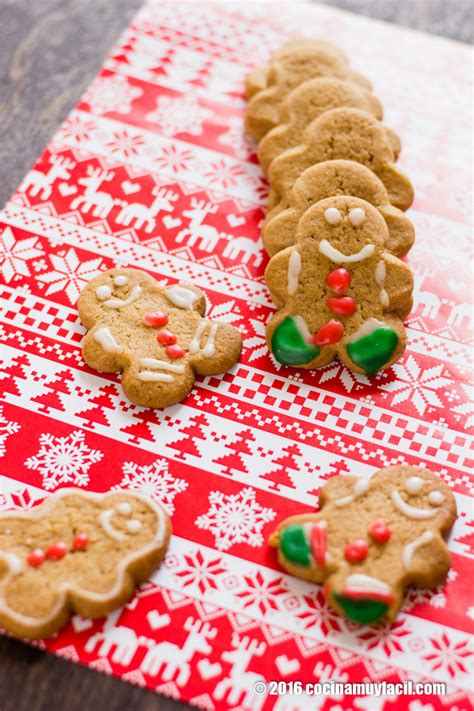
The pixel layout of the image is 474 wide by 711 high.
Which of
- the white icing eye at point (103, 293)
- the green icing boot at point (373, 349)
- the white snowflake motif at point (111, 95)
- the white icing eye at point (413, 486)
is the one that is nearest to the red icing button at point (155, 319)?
the white icing eye at point (103, 293)

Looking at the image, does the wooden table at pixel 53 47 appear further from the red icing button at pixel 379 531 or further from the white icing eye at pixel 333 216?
the red icing button at pixel 379 531

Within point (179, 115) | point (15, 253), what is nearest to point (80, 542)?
point (15, 253)

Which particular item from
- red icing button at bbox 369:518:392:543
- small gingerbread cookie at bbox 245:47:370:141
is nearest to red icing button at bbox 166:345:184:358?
red icing button at bbox 369:518:392:543

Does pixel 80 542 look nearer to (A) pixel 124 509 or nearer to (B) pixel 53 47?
(A) pixel 124 509

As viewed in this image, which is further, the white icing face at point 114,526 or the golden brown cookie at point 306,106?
the golden brown cookie at point 306,106

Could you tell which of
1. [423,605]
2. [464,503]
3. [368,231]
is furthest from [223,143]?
[423,605]

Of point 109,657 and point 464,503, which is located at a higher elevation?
point 464,503

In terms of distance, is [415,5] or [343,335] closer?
[343,335]

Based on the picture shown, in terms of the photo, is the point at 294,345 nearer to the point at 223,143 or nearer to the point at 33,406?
the point at 33,406
